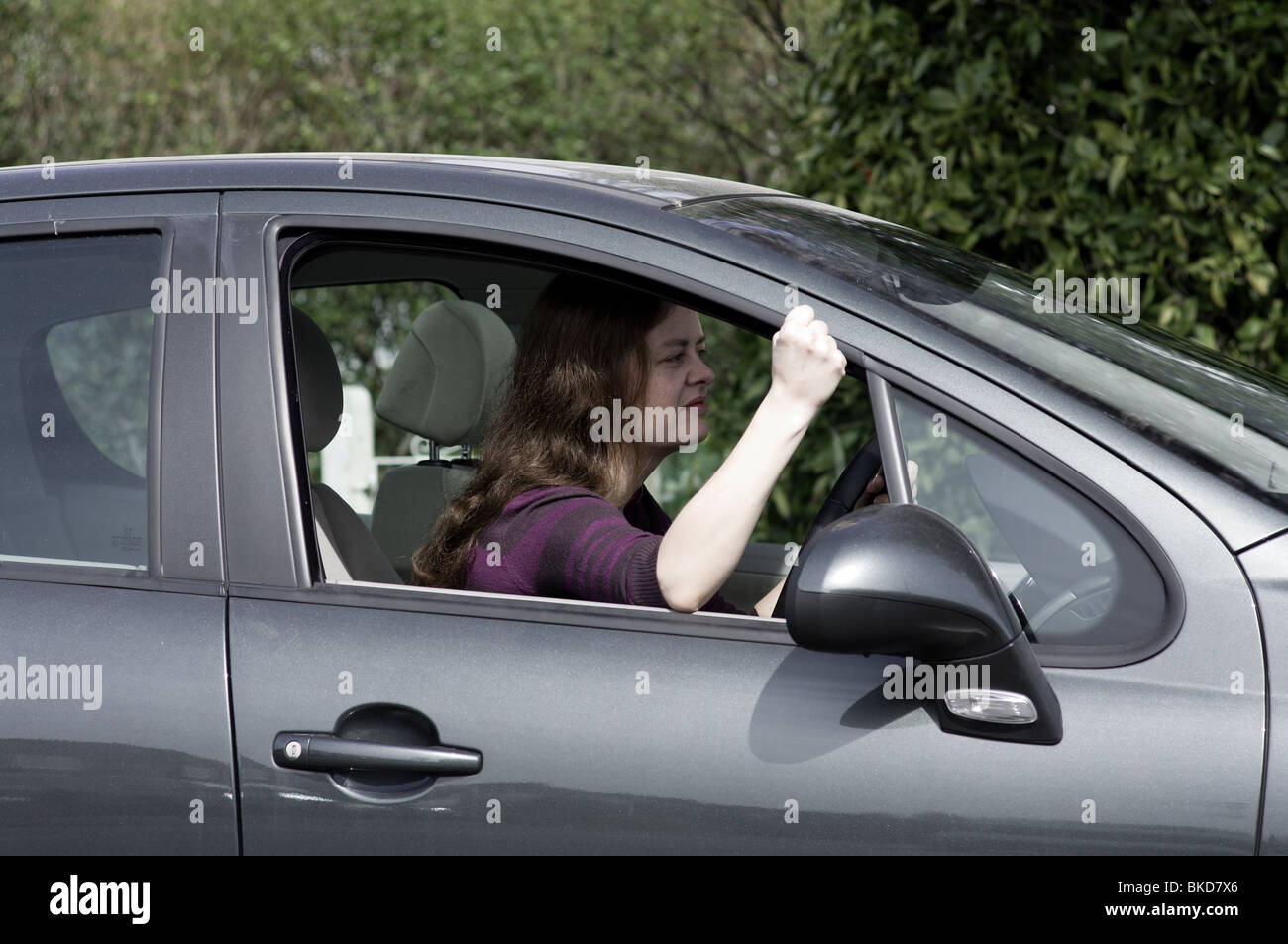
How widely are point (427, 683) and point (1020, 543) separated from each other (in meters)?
0.79

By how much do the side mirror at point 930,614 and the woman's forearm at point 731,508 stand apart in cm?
16

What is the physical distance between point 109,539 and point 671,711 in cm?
84

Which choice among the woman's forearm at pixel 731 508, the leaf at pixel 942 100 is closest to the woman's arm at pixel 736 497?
the woman's forearm at pixel 731 508

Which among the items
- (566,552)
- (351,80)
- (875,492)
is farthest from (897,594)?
(351,80)

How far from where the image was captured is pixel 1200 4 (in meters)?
3.96

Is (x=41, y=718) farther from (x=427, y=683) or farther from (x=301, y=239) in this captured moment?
(x=301, y=239)

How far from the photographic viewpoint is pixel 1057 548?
1.71 m

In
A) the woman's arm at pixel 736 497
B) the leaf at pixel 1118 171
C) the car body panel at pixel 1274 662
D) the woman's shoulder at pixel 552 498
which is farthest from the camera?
the leaf at pixel 1118 171

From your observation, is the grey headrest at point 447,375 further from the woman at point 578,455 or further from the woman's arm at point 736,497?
the woman's arm at point 736,497

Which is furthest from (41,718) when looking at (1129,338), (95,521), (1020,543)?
(1129,338)

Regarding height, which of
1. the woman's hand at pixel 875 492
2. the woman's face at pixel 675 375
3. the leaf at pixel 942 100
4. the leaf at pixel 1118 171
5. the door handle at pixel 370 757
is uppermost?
the leaf at pixel 942 100

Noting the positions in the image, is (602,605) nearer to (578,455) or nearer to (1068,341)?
(578,455)

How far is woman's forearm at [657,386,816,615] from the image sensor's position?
173 centimetres

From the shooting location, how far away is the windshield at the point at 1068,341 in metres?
1.72
